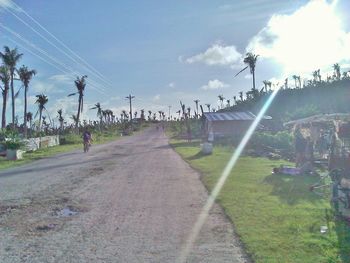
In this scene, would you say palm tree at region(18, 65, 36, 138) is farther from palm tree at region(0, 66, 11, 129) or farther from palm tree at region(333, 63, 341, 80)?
palm tree at region(333, 63, 341, 80)

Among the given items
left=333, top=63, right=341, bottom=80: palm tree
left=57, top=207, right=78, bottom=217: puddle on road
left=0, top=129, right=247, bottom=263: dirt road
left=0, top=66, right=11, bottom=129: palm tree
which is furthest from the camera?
left=333, top=63, right=341, bottom=80: palm tree

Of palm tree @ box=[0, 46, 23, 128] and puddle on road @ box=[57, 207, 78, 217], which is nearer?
puddle on road @ box=[57, 207, 78, 217]

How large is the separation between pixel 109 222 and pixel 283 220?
3328mm

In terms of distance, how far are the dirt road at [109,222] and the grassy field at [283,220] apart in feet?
1.23

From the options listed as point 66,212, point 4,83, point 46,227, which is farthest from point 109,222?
point 4,83

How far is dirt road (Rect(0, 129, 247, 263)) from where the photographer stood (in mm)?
6551

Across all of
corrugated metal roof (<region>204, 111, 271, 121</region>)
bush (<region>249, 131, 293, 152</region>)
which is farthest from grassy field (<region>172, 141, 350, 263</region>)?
corrugated metal roof (<region>204, 111, 271, 121</region>)

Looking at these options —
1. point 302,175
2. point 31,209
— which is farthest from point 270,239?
point 302,175

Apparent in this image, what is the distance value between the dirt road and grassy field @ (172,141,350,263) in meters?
0.37

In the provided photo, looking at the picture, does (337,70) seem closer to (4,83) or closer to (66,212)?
(4,83)

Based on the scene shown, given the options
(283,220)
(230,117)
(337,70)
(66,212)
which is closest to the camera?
(283,220)

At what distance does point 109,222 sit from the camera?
8.64m

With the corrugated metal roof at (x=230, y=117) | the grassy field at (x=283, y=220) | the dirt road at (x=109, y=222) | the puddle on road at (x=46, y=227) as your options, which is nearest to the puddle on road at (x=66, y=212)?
the dirt road at (x=109, y=222)

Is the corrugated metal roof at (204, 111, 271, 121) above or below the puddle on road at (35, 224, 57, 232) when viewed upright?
above
